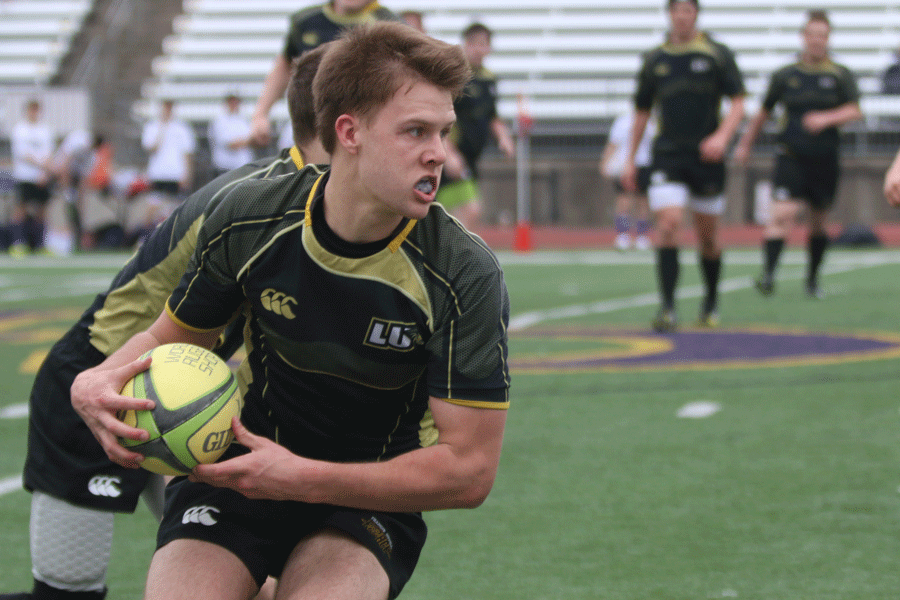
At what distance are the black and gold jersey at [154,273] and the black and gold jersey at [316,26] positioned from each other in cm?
373

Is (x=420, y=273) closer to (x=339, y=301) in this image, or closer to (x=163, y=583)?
(x=339, y=301)

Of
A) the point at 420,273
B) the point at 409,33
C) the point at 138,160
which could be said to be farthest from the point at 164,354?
the point at 138,160

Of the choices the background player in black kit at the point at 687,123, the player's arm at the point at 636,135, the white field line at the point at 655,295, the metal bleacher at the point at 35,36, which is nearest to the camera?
the background player in black kit at the point at 687,123

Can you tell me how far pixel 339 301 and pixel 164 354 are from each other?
364 millimetres

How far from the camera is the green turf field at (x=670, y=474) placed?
3.26 m

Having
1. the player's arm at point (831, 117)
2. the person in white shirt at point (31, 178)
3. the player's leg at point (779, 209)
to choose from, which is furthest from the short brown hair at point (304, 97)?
the person in white shirt at point (31, 178)

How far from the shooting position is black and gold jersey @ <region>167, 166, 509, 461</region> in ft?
8.00

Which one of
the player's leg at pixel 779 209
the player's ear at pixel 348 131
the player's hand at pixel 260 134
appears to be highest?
the player's ear at pixel 348 131

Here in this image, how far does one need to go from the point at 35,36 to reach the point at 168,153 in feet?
45.3

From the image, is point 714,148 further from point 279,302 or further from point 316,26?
point 279,302

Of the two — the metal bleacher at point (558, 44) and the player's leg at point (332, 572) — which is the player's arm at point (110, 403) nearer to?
the player's leg at point (332, 572)

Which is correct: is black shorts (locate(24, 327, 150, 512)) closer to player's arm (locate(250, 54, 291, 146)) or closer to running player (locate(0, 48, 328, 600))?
running player (locate(0, 48, 328, 600))

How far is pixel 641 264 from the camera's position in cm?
1590

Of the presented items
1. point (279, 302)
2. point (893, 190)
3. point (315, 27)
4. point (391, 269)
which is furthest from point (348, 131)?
point (315, 27)
